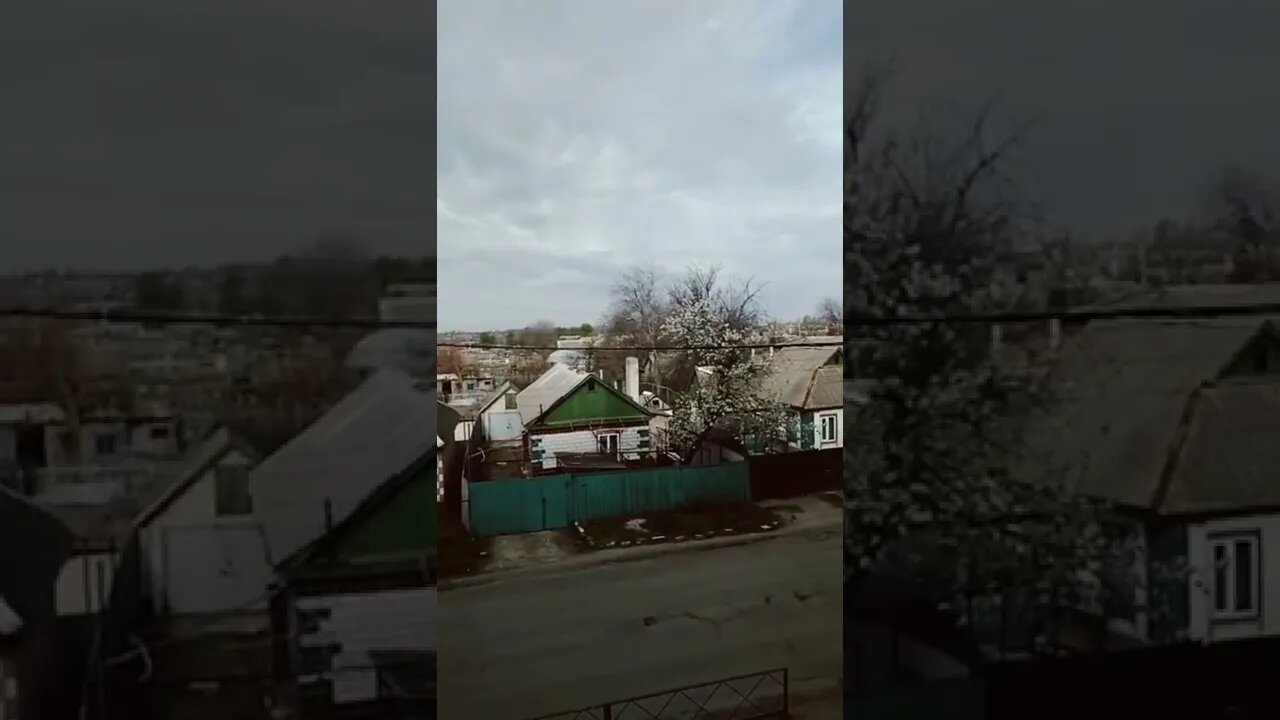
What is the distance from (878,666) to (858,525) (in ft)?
0.99

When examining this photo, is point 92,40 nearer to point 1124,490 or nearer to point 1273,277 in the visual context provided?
point 1124,490

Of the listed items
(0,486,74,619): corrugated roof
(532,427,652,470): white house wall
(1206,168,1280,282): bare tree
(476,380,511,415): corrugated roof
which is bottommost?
(0,486,74,619): corrugated roof

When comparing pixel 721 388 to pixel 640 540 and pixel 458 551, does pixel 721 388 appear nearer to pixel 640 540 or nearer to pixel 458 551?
pixel 640 540

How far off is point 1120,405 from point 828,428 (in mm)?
594

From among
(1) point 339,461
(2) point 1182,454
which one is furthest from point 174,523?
(2) point 1182,454

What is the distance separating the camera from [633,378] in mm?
1995

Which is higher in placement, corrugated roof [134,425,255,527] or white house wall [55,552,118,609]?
corrugated roof [134,425,255,527]

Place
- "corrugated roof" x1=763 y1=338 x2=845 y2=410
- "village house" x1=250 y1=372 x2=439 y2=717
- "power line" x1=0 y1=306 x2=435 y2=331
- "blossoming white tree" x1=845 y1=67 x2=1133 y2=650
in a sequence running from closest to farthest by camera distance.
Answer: "power line" x1=0 y1=306 x2=435 y2=331
"village house" x1=250 y1=372 x2=439 y2=717
"blossoming white tree" x1=845 y1=67 x2=1133 y2=650
"corrugated roof" x1=763 y1=338 x2=845 y2=410

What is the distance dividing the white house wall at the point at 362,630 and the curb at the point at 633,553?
21 cm

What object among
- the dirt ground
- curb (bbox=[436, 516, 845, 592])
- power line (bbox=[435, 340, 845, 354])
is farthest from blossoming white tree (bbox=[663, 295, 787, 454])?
the dirt ground

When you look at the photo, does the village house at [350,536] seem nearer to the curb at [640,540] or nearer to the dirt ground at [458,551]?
the dirt ground at [458,551]

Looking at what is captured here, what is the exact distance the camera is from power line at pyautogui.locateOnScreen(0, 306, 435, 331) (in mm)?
1442

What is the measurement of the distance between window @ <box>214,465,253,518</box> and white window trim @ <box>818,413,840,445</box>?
1.16 m

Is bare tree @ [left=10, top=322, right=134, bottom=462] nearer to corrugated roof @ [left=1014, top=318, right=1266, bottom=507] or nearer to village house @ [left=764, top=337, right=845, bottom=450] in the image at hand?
village house @ [left=764, top=337, right=845, bottom=450]
